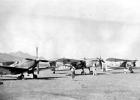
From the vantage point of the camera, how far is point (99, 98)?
1384 centimetres

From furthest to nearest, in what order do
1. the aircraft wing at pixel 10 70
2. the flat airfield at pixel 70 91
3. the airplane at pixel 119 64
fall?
the airplane at pixel 119 64 < the aircraft wing at pixel 10 70 < the flat airfield at pixel 70 91

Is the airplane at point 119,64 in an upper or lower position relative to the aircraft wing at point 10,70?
upper

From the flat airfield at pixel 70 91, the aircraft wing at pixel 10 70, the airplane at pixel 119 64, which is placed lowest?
the flat airfield at pixel 70 91

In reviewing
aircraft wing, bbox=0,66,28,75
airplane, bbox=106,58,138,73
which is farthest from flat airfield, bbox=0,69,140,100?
airplane, bbox=106,58,138,73

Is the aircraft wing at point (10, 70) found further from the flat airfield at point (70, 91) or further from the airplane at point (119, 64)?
the airplane at point (119, 64)

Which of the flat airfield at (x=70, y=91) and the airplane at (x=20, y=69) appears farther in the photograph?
the airplane at (x=20, y=69)

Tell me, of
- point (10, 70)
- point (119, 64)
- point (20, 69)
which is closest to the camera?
point (10, 70)

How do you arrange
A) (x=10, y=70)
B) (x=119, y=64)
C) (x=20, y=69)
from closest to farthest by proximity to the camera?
(x=10, y=70), (x=20, y=69), (x=119, y=64)

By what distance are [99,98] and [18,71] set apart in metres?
17.7

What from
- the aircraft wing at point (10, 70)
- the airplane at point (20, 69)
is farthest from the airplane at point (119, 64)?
the aircraft wing at point (10, 70)

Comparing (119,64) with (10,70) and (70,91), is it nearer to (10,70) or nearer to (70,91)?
(10,70)

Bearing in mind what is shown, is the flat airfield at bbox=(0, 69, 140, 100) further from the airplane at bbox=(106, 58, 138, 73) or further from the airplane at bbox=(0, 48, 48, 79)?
the airplane at bbox=(106, 58, 138, 73)

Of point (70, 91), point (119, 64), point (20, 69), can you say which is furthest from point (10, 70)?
point (119, 64)

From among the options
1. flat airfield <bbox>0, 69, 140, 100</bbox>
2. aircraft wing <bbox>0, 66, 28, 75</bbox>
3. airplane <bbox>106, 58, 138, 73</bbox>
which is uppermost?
airplane <bbox>106, 58, 138, 73</bbox>
